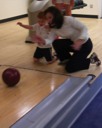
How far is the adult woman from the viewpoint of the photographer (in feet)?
9.39

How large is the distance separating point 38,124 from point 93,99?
0.72 meters

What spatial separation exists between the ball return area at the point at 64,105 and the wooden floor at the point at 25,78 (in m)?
0.09

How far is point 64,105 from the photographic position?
2.24 metres

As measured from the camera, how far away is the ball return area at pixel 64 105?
2027mm

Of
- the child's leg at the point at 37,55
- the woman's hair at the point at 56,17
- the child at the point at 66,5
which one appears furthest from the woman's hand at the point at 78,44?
the child at the point at 66,5

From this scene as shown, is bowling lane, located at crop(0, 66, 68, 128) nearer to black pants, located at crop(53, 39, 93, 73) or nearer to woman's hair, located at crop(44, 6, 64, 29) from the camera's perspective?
black pants, located at crop(53, 39, 93, 73)

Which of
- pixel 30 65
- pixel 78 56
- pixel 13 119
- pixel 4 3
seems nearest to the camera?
pixel 13 119

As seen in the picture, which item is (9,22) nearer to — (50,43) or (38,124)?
(50,43)

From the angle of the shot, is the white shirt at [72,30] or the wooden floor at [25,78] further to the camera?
the white shirt at [72,30]

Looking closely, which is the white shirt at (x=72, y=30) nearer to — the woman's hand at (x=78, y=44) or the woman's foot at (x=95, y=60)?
the woman's hand at (x=78, y=44)

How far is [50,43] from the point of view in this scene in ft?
10.5

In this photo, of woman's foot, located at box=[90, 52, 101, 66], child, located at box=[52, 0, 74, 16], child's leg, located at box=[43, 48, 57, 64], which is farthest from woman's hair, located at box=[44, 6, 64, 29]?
child, located at box=[52, 0, 74, 16]

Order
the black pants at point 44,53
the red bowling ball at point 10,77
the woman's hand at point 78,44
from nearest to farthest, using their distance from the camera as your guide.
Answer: the red bowling ball at point 10,77 < the woman's hand at point 78,44 < the black pants at point 44,53

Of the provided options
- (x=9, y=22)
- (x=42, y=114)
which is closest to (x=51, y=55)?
(x=42, y=114)
